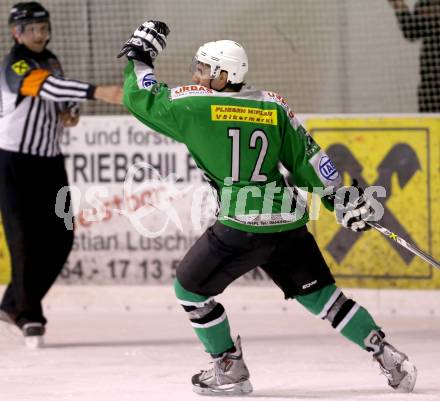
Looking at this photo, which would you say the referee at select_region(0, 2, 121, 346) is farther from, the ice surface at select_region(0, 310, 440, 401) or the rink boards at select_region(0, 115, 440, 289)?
the rink boards at select_region(0, 115, 440, 289)

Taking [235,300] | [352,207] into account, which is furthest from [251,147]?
[235,300]

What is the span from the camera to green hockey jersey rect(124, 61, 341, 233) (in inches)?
163

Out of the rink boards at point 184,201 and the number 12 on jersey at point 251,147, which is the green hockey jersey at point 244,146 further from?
the rink boards at point 184,201

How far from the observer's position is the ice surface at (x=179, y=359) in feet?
14.4

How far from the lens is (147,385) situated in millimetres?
4523

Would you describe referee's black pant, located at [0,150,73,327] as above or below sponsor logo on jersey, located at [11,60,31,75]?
below

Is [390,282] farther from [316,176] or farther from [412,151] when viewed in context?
[316,176]

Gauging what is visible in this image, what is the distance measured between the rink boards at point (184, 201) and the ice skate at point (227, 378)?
1938 mm

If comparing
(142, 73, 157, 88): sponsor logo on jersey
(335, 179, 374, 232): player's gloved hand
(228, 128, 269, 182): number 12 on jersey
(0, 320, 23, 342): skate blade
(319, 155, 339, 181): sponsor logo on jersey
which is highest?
(142, 73, 157, 88): sponsor logo on jersey

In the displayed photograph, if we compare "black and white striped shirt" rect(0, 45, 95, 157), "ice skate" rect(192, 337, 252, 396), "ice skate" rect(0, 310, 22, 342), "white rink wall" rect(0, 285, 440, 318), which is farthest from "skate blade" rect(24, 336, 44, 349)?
"ice skate" rect(192, 337, 252, 396)

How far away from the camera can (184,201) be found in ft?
21.1

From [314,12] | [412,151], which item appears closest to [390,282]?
[412,151]

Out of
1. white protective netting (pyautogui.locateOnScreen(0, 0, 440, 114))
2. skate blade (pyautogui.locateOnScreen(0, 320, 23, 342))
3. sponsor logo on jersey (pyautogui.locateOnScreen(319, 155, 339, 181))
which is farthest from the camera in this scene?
white protective netting (pyautogui.locateOnScreen(0, 0, 440, 114))

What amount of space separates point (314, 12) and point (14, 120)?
196 centimetres
